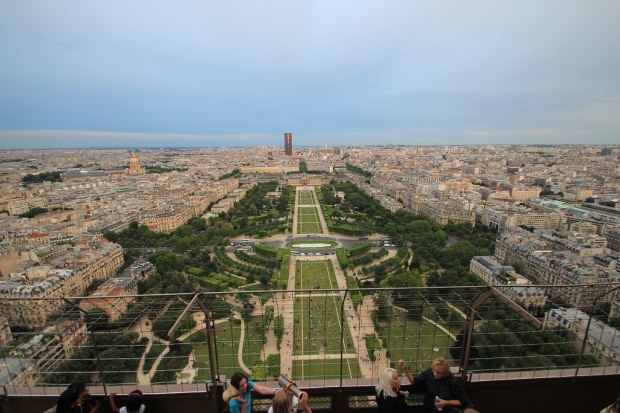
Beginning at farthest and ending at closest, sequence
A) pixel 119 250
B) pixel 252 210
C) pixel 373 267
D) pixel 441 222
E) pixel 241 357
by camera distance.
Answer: pixel 252 210 → pixel 441 222 → pixel 119 250 → pixel 373 267 → pixel 241 357

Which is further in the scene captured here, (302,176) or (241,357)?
(302,176)

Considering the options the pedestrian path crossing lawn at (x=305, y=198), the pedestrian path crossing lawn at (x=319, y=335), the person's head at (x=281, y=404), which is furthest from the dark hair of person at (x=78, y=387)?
the pedestrian path crossing lawn at (x=305, y=198)

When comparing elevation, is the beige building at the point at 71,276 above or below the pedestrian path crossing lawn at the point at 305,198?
above

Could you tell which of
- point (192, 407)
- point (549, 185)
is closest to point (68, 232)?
point (192, 407)

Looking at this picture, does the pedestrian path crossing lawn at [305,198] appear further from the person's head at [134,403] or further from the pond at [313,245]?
the person's head at [134,403]

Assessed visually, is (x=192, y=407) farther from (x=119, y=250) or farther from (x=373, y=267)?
(x=119, y=250)

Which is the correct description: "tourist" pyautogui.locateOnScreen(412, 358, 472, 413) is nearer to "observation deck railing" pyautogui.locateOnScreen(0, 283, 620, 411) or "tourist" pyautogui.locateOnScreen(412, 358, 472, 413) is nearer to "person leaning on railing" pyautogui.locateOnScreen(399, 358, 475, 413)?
"person leaning on railing" pyautogui.locateOnScreen(399, 358, 475, 413)
